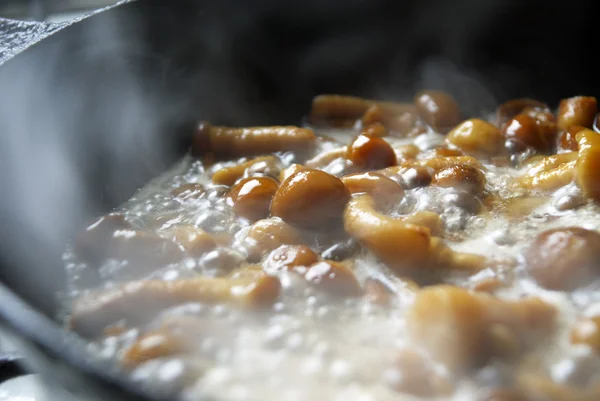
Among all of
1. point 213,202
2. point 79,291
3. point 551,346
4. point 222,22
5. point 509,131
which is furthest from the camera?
point 222,22

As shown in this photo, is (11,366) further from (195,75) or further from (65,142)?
(195,75)

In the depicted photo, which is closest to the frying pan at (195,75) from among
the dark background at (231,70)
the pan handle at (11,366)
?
the dark background at (231,70)

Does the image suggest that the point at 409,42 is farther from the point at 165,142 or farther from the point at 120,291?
the point at 120,291

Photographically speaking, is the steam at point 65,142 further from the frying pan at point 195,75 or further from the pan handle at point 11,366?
the pan handle at point 11,366

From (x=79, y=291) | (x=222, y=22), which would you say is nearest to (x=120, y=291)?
(x=79, y=291)

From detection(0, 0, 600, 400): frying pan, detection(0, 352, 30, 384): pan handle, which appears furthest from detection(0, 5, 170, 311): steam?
detection(0, 352, 30, 384): pan handle

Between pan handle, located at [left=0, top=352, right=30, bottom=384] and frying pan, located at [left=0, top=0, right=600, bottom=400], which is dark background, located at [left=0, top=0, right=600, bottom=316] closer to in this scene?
→ frying pan, located at [left=0, top=0, right=600, bottom=400]

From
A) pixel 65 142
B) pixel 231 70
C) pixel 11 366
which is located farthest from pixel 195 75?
pixel 11 366
